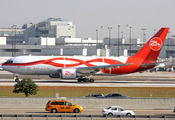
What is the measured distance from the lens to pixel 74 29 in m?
192

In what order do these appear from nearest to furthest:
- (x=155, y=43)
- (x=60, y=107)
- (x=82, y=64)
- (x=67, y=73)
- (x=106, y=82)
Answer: (x=60, y=107)
(x=67, y=73)
(x=82, y=64)
(x=106, y=82)
(x=155, y=43)

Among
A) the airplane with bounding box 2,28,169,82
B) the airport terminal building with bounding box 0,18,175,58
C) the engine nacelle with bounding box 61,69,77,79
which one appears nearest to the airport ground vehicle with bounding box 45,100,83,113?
the engine nacelle with bounding box 61,69,77,79

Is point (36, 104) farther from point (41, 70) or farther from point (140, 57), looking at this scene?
point (140, 57)

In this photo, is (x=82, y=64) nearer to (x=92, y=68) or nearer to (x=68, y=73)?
(x=92, y=68)

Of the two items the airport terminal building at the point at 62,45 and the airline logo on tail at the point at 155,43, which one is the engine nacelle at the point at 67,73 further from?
the airport terminal building at the point at 62,45

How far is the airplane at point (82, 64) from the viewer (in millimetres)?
58469

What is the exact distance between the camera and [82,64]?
6069 centimetres

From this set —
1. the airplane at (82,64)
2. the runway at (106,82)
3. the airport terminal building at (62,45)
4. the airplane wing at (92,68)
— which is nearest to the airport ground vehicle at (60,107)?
the runway at (106,82)

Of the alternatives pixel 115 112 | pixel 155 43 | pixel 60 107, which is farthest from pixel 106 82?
pixel 115 112

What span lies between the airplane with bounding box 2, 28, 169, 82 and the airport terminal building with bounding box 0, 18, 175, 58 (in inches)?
1844

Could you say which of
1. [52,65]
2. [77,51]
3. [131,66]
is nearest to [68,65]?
[52,65]

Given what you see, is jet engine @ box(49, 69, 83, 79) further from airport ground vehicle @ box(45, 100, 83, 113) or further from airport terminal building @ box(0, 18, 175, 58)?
airport terminal building @ box(0, 18, 175, 58)

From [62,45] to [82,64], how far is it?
98366 millimetres

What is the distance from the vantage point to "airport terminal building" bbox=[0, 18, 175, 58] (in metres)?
115
